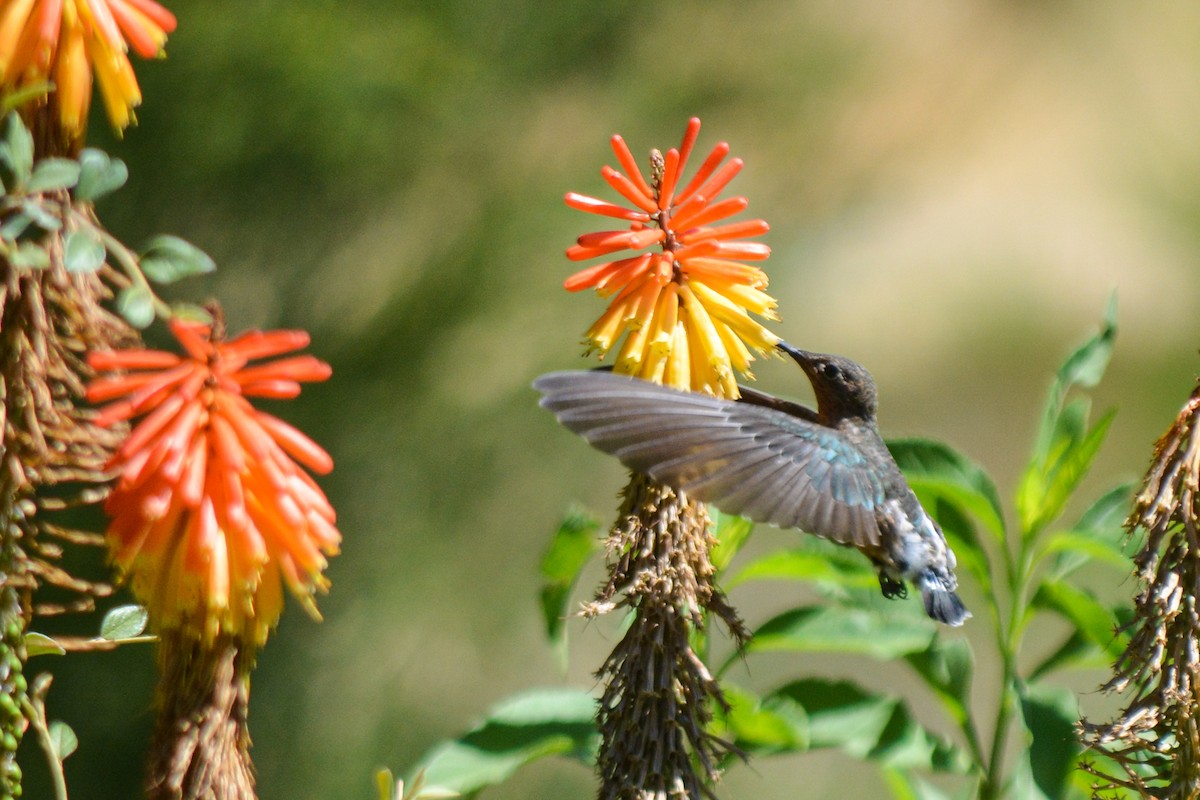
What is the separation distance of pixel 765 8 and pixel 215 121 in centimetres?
74

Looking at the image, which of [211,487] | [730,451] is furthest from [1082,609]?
[211,487]

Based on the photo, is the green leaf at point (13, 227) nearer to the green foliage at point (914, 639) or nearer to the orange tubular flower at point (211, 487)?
the orange tubular flower at point (211, 487)

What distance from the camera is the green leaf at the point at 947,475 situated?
1021 mm

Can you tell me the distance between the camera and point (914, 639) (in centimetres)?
106

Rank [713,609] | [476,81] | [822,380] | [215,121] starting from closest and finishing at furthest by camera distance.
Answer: [713,609]
[822,380]
[215,121]
[476,81]

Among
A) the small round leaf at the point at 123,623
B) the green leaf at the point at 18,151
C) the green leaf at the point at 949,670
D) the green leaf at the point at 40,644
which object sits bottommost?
the green leaf at the point at 40,644

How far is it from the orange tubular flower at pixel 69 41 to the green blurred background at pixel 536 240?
0.84m

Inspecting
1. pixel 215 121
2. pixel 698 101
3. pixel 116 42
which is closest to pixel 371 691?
pixel 215 121

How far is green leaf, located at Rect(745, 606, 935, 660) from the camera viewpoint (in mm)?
1024

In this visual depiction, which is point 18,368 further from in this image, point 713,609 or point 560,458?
point 560,458

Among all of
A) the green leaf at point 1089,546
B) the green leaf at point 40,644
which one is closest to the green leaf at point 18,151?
the green leaf at point 40,644

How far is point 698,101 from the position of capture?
62.1 inches

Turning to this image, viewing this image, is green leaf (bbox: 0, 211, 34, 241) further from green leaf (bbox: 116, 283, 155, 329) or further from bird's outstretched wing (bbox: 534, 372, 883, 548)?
bird's outstretched wing (bbox: 534, 372, 883, 548)

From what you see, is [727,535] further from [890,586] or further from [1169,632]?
[1169,632]
